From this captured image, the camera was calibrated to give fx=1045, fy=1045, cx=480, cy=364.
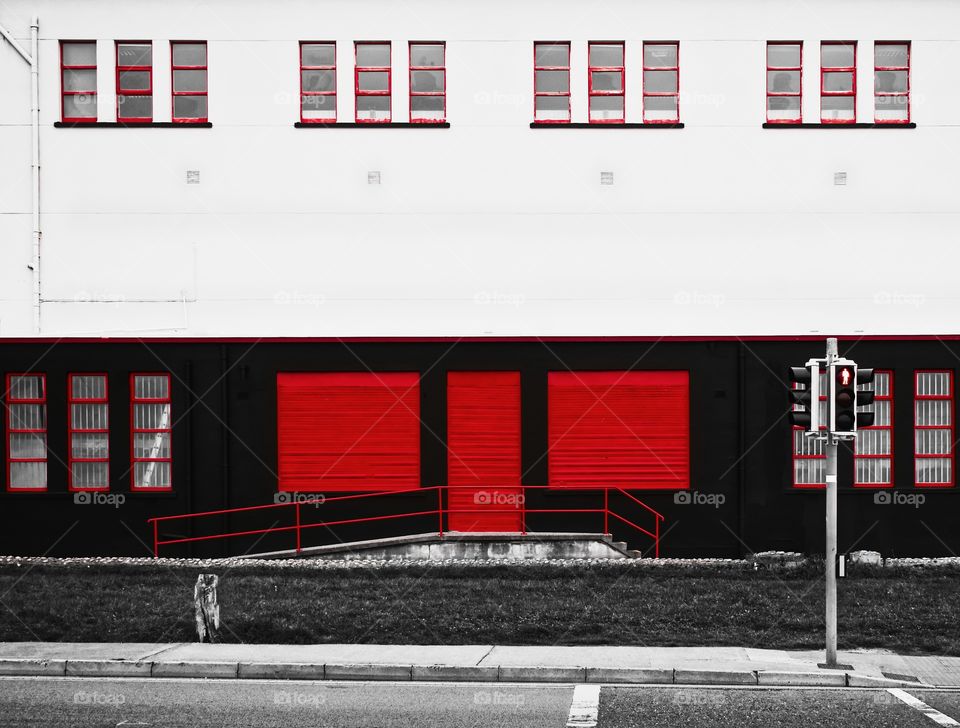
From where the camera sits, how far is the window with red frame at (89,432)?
19500 millimetres

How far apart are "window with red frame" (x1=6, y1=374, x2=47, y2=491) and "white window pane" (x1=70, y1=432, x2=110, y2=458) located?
21.2 inches

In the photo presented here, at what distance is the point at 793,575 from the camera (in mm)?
16656

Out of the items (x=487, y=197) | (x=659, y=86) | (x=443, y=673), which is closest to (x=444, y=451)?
(x=487, y=197)

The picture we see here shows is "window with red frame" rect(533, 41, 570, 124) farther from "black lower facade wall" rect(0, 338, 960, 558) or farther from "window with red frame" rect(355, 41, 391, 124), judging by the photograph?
"black lower facade wall" rect(0, 338, 960, 558)

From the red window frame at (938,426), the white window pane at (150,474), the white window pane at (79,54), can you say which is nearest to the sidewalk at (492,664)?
the white window pane at (150,474)

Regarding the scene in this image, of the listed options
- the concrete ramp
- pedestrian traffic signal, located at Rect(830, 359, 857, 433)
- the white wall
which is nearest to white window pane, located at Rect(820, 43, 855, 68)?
the white wall

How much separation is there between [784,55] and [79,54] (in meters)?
14.0

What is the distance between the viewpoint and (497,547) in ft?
59.2

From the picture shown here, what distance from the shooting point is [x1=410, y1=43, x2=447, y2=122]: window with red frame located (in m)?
20.6

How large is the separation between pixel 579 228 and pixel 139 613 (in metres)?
11.0

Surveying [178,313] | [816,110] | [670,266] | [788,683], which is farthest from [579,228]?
[788,683]

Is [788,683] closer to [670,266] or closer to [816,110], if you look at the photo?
[670,266]

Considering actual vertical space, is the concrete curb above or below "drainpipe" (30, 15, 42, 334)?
below

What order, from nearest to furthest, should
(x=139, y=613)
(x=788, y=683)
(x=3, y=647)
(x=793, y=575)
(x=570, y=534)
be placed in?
(x=788, y=683) < (x=3, y=647) < (x=139, y=613) < (x=793, y=575) < (x=570, y=534)
